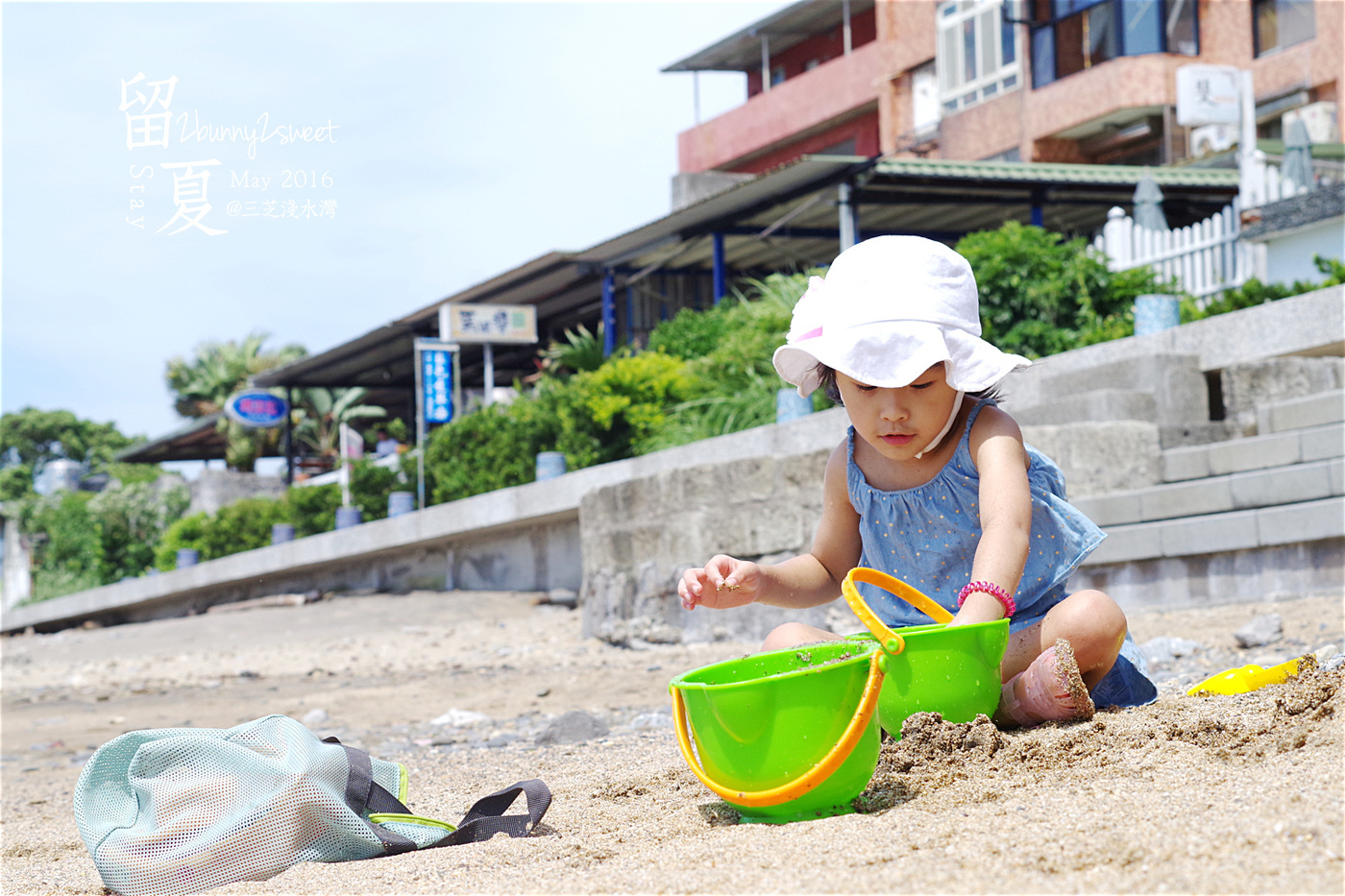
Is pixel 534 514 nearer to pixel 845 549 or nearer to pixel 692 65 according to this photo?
pixel 845 549

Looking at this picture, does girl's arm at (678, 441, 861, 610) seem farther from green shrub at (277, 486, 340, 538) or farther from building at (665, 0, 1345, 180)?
building at (665, 0, 1345, 180)

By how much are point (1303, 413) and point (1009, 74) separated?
665 inches

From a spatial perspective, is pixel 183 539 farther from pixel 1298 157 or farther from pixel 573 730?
pixel 573 730

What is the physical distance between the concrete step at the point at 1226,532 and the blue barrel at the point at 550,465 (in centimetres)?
602

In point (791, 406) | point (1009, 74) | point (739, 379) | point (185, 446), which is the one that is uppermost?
point (1009, 74)

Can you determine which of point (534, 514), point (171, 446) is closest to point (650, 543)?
point (534, 514)

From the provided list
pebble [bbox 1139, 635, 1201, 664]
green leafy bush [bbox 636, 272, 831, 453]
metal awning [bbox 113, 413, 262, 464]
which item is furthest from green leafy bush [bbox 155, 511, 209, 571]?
pebble [bbox 1139, 635, 1201, 664]

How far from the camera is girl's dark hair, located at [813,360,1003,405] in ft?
8.09

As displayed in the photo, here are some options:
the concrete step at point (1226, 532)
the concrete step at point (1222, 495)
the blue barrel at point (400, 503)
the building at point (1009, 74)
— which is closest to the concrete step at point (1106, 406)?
the concrete step at point (1222, 495)

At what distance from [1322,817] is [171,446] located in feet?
104

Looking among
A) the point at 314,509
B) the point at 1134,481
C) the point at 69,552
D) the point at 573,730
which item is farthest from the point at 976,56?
the point at 69,552

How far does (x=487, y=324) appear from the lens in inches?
609

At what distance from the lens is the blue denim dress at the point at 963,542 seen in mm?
2430

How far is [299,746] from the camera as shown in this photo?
2.10 metres
